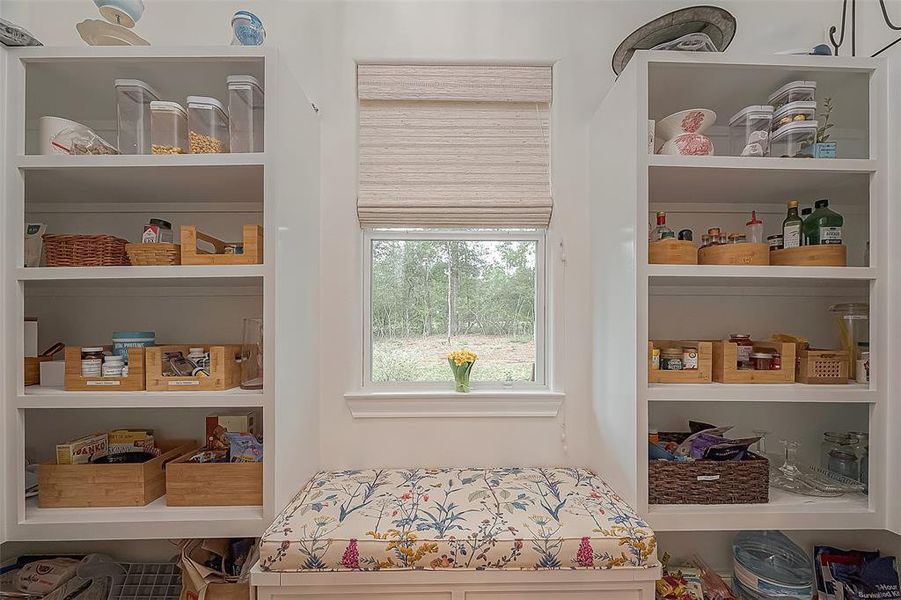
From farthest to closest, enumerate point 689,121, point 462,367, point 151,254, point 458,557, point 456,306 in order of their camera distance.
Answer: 1. point 456,306
2. point 462,367
3. point 689,121
4. point 151,254
5. point 458,557

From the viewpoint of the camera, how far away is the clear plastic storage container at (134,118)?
56.8 inches

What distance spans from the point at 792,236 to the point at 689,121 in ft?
1.80

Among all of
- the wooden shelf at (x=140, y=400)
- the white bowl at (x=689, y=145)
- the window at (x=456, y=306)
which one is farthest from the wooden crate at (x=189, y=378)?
the white bowl at (x=689, y=145)

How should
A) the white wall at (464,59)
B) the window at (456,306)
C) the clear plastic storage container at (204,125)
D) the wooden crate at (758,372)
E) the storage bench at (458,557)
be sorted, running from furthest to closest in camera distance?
the window at (456,306)
the white wall at (464,59)
the wooden crate at (758,372)
the clear plastic storage container at (204,125)
the storage bench at (458,557)

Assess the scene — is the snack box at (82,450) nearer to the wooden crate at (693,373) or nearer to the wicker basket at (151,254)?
the wicker basket at (151,254)

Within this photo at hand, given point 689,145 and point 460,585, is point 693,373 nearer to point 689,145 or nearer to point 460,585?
point 689,145

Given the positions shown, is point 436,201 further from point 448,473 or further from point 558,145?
point 448,473

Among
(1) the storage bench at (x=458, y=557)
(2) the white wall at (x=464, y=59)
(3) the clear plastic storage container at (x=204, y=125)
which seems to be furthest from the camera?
(2) the white wall at (x=464, y=59)

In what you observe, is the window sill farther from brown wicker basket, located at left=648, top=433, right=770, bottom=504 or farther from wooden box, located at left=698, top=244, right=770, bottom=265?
wooden box, located at left=698, top=244, right=770, bottom=265

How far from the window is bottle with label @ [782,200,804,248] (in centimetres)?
87

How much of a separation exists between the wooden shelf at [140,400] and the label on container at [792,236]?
1.86 m

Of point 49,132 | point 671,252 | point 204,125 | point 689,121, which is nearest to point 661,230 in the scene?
point 671,252

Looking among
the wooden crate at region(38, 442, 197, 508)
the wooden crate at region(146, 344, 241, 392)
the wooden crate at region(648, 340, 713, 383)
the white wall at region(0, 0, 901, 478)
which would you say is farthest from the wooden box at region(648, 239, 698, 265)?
the wooden crate at region(38, 442, 197, 508)

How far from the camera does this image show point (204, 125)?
1437mm
